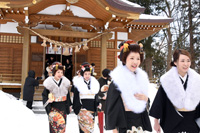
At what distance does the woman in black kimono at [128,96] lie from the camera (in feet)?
8.07

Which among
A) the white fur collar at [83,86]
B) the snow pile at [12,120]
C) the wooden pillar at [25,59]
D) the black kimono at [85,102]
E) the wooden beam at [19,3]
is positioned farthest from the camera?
the wooden pillar at [25,59]

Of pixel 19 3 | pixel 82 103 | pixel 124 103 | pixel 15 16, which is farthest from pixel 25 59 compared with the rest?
pixel 124 103

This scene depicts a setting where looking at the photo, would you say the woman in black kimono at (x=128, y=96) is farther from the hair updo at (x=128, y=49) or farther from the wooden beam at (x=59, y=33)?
the wooden beam at (x=59, y=33)

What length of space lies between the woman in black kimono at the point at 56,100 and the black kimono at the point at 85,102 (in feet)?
0.99

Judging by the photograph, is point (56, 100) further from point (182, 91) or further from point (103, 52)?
point (103, 52)

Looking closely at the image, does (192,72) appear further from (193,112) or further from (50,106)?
(50,106)

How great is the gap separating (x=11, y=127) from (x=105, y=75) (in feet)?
10.3

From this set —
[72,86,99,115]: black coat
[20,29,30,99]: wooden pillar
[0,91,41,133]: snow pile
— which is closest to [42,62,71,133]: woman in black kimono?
[72,86,99,115]: black coat

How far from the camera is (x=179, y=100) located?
2783 mm

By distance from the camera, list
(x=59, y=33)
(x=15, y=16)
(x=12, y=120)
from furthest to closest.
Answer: (x=59, y=33) < (x=15, y=16) < (x=12, y=120)

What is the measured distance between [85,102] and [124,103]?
257 cm

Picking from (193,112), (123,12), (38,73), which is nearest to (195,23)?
(123,12)

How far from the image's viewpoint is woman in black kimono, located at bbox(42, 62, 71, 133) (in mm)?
4504

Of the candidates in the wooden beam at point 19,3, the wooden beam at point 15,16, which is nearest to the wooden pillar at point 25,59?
the wooden beam at point 15,16
